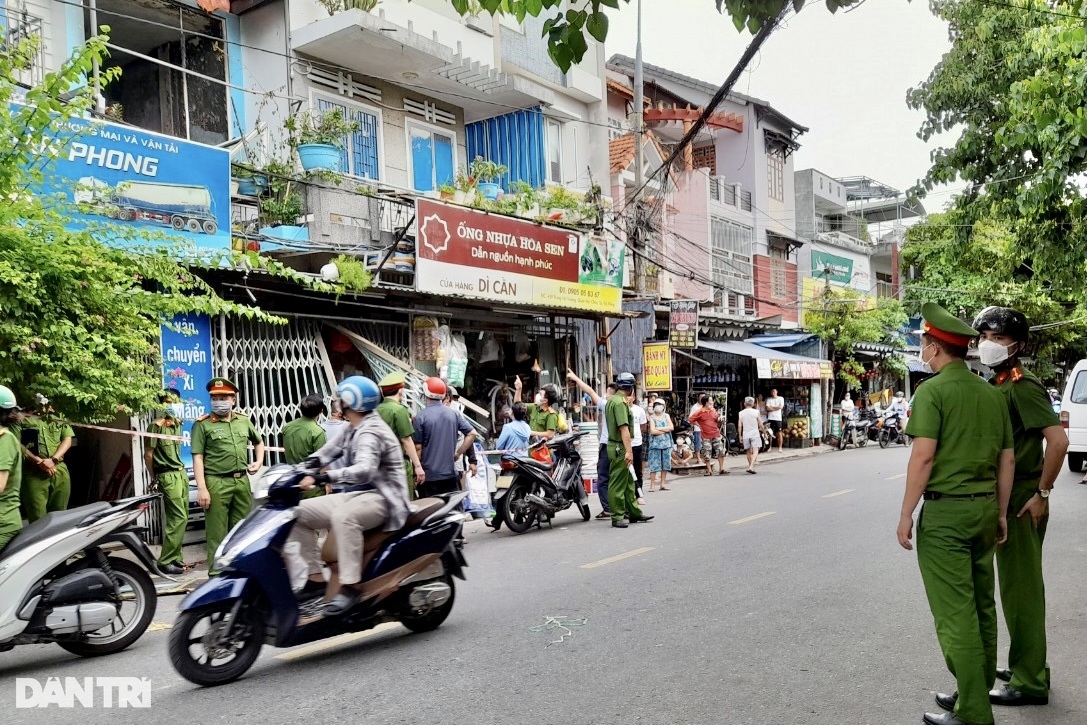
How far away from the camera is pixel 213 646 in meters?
4.82

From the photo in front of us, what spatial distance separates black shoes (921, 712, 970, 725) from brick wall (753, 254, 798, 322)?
2564 cm

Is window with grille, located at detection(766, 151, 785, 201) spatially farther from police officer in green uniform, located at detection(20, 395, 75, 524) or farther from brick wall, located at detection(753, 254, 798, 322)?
police officer in green uniform, located at detection(20, 395, 75, 524)

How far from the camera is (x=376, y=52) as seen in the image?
44.4 ft

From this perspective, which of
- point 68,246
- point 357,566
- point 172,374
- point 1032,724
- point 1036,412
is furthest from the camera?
point 172,374

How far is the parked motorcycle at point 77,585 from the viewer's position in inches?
204

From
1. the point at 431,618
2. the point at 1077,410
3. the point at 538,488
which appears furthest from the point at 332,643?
the point at 1077,410

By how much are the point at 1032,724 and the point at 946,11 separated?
46.5 ft

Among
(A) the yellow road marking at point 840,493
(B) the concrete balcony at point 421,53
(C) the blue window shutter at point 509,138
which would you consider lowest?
(A) the yellow road marking at point 840,493

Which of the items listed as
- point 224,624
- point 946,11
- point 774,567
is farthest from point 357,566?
point 946,11

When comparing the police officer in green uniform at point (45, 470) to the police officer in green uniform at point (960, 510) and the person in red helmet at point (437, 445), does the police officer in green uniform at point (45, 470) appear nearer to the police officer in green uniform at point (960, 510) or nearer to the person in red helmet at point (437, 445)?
the person in red helmet at point (437, 445)

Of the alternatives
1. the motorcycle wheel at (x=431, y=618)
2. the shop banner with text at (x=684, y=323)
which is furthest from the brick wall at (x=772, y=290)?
the motorcycle wheel at (x=431, y=618)

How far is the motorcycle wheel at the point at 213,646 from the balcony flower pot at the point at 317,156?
8.76 meters

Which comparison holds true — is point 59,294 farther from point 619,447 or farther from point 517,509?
point 619,447

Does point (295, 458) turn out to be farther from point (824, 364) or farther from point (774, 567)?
point (824, 364)
